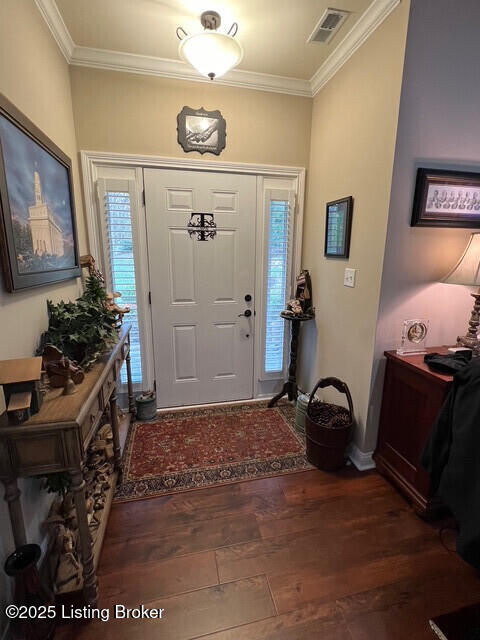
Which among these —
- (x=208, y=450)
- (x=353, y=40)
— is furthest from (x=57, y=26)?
(x=208, y=450)

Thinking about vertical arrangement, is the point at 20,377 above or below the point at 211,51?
below

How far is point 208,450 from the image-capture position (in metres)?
2.13

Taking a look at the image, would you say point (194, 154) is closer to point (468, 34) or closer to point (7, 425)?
point (468, 34)

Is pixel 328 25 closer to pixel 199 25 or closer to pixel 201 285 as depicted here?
pixel 199 25

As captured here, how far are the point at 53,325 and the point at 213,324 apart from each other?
1.34 m

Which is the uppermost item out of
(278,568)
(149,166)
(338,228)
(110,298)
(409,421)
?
(149,166)

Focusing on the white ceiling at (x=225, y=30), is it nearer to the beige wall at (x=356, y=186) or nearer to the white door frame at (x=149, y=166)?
the beige wall at (x=356, y=186)

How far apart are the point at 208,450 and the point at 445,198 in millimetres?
2219

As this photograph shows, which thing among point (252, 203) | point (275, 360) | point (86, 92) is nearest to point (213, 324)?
point (275, 360)

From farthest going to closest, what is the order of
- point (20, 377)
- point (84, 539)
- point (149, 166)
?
1. point (149, 166)
2. point (84, 539)
3. point (20, 377)

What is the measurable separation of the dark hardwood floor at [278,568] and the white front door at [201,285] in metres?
1.07

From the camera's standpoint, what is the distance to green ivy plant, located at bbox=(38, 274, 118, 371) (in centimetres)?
141

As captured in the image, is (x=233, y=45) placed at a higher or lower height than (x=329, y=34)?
lower

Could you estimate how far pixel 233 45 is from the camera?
151cm
